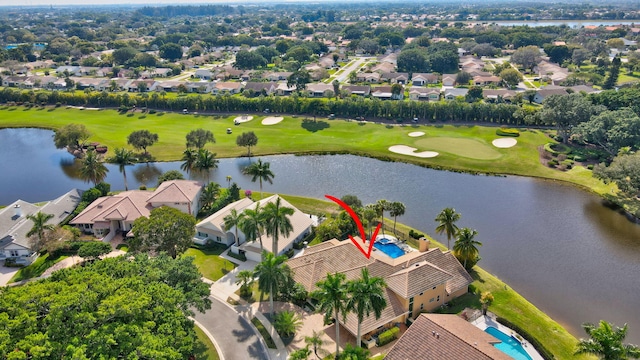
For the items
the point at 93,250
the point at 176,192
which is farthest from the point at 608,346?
the point at 176,192

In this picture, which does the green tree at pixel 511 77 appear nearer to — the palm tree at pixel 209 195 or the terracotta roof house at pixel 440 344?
the palm tree at pixel 209 195

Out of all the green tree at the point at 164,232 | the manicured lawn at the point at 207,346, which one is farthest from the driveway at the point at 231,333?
the green tree at the point at 164,232

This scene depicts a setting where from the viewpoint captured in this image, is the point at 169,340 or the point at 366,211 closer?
the point at 169,340

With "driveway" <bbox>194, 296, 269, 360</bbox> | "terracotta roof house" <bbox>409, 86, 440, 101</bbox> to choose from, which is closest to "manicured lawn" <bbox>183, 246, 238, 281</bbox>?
"driveway" <bbox>194, 296, 269, 360</bbox>

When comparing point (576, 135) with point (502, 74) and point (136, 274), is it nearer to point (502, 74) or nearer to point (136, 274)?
point (502, 74)

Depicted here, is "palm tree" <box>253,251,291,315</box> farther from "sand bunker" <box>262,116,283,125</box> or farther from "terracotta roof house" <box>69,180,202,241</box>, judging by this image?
"sand bunker" <box>262,116,283,125</box>

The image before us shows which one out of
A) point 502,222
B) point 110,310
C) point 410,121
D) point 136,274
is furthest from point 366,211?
point 410,121
